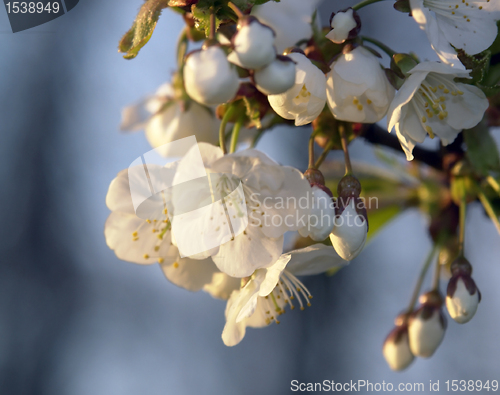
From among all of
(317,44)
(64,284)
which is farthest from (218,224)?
(64,284)

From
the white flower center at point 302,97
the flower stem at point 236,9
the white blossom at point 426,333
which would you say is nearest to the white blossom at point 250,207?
the white flower center at point 302,97

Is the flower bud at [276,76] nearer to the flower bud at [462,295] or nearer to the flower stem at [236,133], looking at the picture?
the flower stem at [236,133]

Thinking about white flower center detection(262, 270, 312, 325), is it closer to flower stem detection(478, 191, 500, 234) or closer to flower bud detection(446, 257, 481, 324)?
flower bud detection(446, 257, 481, 324)

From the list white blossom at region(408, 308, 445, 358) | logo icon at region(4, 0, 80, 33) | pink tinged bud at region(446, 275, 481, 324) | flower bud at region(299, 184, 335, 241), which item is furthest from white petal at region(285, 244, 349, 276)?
logo icon at region(4, 0, 80, 33)

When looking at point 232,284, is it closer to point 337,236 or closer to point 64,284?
point 337,236

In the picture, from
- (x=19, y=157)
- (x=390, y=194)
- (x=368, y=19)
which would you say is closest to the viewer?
(x=390, y=194)

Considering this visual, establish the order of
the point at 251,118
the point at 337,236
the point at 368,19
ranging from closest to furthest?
the point at 337,236 < the point at 251,118 < the point at 368,19
